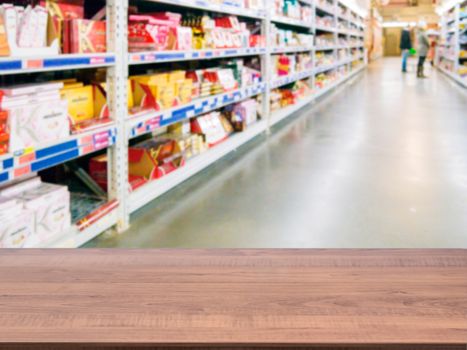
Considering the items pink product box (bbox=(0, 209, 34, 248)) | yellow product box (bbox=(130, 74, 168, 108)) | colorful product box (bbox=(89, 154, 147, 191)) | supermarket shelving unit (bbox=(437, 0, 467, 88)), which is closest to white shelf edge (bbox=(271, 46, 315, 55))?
yellow product box (bbox=(130, 74, 168, 108))

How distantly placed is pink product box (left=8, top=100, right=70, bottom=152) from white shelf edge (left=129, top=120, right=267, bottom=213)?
85 cm

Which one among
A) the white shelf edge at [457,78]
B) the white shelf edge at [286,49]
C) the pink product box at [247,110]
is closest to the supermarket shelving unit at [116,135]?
the pink product box at [247,110]

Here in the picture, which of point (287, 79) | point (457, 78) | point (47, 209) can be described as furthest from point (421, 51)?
point (47, 209)

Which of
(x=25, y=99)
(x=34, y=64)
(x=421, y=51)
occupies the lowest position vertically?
(x=25, y=99)

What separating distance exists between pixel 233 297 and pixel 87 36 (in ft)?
7.04

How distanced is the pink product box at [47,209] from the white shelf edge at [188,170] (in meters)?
0.67

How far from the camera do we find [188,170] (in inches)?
167

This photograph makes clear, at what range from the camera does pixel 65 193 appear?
2.72 meters

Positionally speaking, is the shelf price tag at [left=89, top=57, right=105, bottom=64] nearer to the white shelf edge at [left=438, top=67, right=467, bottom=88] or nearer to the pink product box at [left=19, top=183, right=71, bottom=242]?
the pink product box at [left=19, top=183, right=71, bottom=242]

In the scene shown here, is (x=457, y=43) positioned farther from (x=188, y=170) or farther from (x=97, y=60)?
(x=97, y=60)

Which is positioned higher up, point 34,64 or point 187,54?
point 187,54

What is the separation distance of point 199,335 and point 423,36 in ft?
58.0

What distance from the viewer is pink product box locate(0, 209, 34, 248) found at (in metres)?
2.34

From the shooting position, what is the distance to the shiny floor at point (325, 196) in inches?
121
